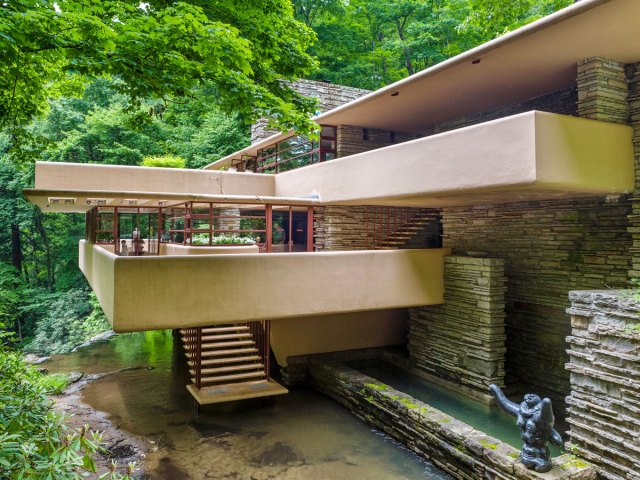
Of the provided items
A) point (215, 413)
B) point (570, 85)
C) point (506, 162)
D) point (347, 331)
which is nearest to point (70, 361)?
point (215, 413)

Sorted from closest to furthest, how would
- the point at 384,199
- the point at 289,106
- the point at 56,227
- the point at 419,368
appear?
the point at 289,106
the point at 384,199
the point at 419,368
the point at 56,227

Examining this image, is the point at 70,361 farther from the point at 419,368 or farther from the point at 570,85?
the point at 570,85

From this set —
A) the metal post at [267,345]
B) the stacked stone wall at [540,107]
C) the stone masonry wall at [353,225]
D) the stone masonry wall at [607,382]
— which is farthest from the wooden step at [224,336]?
the stacked stone wall at [540,107]

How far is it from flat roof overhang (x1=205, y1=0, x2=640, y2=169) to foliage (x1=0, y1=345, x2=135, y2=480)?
8.00m

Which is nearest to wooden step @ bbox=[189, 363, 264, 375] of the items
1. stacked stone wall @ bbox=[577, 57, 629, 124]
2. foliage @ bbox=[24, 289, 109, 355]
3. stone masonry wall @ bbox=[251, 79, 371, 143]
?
stacked stone wall @ bbox=[577, 57, 629, 124]

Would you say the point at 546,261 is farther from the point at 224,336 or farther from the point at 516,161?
the point at 224,336

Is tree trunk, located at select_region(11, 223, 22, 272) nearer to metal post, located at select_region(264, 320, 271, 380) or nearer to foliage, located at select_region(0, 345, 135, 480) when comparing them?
metal post, located at select_region(264, 320, 271, 380)

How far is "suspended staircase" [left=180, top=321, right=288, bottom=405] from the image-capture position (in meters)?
10.0

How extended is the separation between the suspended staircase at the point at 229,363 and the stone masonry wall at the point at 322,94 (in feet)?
32.4

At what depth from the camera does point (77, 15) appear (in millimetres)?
5398

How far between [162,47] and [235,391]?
23.8 feet

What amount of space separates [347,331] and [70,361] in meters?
9.20

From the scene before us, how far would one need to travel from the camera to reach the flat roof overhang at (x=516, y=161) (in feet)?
22.3

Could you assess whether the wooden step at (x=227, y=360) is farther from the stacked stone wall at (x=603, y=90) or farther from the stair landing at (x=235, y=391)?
the stacked stone wall at (x=603, y=90)
